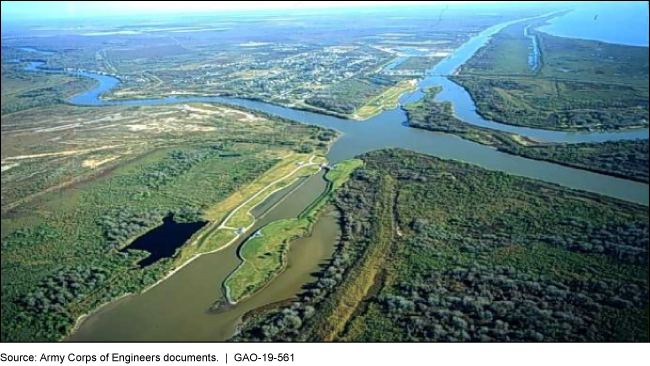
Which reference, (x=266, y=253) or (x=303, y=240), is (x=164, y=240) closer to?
(x=266, y=253)

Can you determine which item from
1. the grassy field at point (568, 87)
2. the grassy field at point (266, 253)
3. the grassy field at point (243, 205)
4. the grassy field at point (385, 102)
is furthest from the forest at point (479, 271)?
the grassy field at point (385, 102)

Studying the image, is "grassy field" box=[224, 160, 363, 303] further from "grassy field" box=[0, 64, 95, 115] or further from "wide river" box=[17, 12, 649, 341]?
"grassy field" box=[0, 64, 95, 115]

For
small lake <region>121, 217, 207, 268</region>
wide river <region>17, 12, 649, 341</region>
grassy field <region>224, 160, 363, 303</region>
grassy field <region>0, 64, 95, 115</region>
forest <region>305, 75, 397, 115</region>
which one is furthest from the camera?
forest <region>305, 75, 397, 115</region>

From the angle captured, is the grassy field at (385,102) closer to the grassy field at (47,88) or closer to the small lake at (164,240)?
the small lake at (164,240)

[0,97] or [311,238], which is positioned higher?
[0,97]

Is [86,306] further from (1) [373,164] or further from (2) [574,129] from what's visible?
(2) [574,129]

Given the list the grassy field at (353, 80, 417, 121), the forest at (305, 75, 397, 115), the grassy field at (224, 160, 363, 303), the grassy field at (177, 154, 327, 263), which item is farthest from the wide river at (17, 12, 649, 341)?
the forest at (305, 75, 397, 115)
